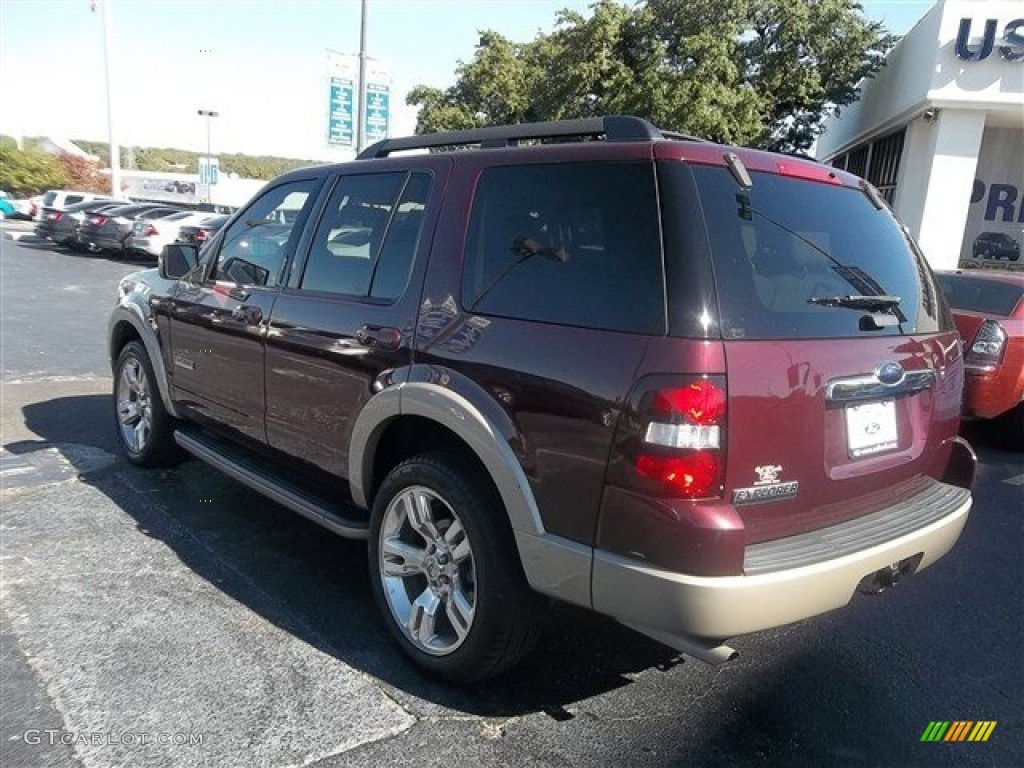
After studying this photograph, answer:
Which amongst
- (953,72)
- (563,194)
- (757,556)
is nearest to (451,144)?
(563,194)

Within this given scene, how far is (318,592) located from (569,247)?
196cm

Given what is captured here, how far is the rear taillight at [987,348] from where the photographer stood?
5856 mm

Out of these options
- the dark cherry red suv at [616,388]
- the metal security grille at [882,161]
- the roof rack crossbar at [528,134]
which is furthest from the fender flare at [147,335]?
the metal security grille at [882,161]

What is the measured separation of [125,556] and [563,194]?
2.71 meters

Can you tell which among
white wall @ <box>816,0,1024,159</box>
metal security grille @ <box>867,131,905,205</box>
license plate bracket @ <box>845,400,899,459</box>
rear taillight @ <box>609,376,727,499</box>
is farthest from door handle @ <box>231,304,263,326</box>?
metal security grille @ <box>867,131,905,205</box>

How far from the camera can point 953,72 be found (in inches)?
639

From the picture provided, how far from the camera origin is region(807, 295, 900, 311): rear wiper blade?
2535 millimetres

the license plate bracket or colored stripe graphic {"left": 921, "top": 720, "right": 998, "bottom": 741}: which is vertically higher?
the license plate bracket

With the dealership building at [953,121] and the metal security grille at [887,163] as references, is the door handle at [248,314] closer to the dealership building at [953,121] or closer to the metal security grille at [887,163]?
the dealership building at [953,121]

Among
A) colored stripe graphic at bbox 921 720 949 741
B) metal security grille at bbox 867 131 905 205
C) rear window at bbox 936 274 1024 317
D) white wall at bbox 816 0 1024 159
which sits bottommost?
colored stripe graphic at bbox 921 720 949 741

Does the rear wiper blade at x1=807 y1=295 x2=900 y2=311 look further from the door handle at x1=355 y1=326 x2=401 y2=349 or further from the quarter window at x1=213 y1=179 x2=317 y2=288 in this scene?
the quarter window at x1=213 y1=179 x2=317 y2=288

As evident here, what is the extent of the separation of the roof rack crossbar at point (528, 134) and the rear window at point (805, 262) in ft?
1.00

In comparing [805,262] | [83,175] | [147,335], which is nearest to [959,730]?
[805,262]

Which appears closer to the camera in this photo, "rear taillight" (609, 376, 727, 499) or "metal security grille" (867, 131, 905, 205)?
"rear taillight" (609, 376, 727, 499)
